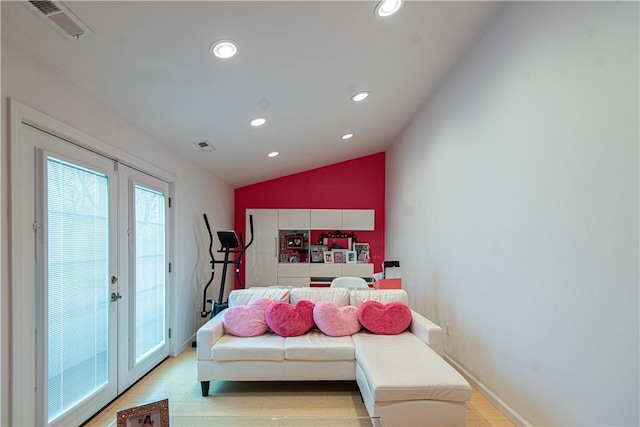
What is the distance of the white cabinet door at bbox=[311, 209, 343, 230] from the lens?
20.1 ft

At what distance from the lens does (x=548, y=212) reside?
2.03 metres

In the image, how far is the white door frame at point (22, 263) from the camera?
1.70 metres

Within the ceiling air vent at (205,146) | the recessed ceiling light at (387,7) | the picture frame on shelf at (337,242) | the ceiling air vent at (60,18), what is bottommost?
the picture frame on shelf at (337,242)

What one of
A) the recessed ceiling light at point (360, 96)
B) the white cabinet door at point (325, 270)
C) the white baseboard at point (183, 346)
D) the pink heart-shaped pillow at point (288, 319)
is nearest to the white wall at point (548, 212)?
the recessed ceiling light at point (360, 96)

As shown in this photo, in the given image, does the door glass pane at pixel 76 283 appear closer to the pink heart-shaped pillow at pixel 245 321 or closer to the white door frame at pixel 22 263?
the white door frame at pixel 22 263

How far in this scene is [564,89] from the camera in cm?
190

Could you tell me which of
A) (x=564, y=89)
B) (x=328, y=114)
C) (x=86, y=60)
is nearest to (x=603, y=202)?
(x=564, y=89)

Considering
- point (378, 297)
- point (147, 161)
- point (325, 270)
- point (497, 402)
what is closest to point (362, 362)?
point (378, 297)

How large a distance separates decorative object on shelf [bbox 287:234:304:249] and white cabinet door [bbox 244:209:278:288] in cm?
34

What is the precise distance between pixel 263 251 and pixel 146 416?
4694 millimetres

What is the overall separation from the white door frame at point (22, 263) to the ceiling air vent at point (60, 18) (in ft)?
1.48

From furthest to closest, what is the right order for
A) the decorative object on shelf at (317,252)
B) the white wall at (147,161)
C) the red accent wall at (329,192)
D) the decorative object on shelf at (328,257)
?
the red accent wall at (329,192) → the decorative object on shelf at (317,252) → the decorative object on shelf at (328,257) → the white wall at (147,161)

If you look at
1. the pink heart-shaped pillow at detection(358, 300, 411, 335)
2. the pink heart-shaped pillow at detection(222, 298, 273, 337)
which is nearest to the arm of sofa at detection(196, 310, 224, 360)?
the pink heart-shaped pillow at detection(222, 298, 273, 337)

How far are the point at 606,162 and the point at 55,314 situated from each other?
318 cm
